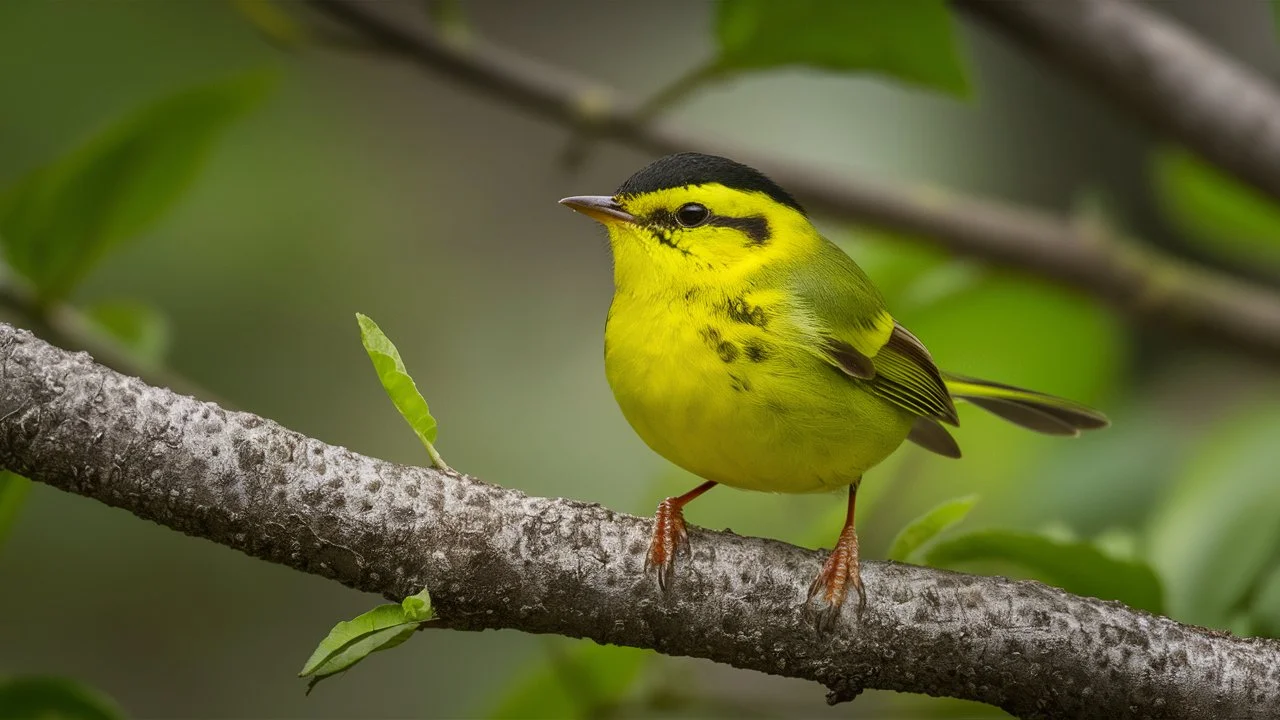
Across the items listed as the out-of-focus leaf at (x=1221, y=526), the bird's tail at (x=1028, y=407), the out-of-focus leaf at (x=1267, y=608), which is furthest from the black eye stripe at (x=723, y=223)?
the out-of-focus leaf at (x=1267, y=608)

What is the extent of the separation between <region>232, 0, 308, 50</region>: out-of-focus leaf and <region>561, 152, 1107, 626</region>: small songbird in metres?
0.74

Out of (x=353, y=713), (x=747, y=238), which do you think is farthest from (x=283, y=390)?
(x=747, y=238)

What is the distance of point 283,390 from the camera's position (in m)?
4.52

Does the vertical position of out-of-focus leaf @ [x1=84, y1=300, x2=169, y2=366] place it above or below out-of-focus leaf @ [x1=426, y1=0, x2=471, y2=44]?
below

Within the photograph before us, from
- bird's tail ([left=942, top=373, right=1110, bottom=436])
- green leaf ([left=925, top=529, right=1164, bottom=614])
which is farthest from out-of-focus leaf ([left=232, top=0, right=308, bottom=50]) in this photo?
green leaf ([left=925, top=529, right=1164, bottom=614])

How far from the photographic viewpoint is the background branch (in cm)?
254

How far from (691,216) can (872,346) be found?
1.42ft

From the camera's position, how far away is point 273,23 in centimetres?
256

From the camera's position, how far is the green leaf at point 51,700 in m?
1.72

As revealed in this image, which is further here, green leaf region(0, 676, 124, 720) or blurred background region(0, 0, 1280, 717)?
blurred background region(0, 0, 1280, 717)

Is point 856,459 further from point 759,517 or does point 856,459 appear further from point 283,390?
point 283,390

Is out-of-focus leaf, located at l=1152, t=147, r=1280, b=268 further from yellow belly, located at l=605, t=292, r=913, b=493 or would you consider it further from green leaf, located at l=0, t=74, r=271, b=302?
green leaf, located at l=0, t=74, r=271, b=302

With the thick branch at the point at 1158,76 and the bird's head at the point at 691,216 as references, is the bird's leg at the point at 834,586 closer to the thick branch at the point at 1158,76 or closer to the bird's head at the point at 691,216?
the bird's head at the point at 691,216

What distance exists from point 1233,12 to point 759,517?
11.7 feet
